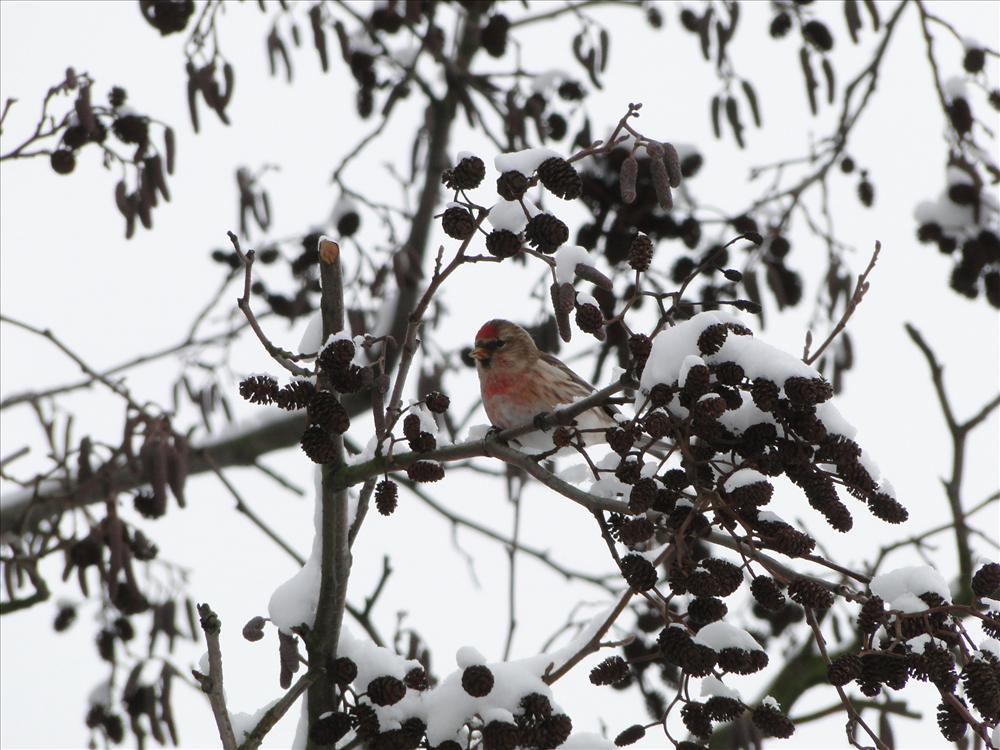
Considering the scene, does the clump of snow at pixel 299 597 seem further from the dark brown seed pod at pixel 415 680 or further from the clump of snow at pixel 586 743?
the clump of snow at pixel 586 743

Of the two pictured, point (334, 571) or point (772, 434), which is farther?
point (334, 571)

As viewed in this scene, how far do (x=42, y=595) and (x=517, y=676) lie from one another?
1722mm

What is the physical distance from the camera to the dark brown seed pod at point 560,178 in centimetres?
193

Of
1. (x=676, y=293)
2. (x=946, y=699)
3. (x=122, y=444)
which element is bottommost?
(x=946, y=699)

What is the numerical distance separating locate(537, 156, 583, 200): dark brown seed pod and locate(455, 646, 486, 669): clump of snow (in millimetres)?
811

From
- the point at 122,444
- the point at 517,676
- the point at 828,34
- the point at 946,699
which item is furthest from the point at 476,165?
the point at 828,34

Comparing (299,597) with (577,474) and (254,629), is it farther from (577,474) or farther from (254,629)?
(577,474)

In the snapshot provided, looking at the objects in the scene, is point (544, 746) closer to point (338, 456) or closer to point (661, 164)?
point (338, 456)

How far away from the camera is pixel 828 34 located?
14.3 feet

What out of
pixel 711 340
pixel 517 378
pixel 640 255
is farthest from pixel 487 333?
pixel 711 340

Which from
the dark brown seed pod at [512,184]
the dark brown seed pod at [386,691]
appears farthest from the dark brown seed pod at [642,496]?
the dark brown seed pod at [386,691]

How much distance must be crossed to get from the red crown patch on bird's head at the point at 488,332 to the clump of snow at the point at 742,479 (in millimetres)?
2549

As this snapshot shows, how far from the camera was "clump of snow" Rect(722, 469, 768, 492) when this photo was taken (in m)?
1.83

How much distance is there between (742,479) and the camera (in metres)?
1.86
